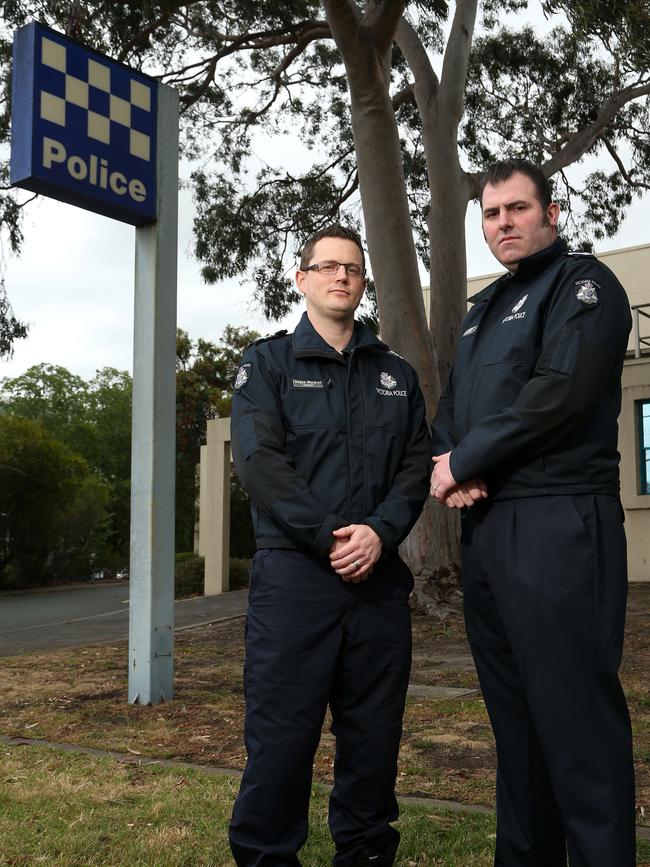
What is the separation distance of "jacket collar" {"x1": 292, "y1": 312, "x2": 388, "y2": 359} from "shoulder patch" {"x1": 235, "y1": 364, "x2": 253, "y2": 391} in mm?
154

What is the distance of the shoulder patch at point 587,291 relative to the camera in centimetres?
261

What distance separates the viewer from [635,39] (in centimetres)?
707

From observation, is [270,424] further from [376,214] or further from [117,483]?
[117,483]

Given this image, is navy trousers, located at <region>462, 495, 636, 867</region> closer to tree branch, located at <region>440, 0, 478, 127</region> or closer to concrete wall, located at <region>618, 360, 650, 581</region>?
tree branch, located at <region>440, 0, 478, 127</region>

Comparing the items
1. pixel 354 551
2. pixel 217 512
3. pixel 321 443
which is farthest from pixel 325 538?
pixel 217 512

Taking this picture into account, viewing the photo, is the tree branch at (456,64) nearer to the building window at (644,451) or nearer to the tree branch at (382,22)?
the tree branch at (382,22)

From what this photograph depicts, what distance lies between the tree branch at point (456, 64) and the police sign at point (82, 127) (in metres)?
6.05

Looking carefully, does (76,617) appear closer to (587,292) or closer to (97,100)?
(97,100)

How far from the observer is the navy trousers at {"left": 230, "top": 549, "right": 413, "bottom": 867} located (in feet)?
9.20

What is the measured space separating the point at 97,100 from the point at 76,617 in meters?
10.9

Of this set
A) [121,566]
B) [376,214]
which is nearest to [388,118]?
[376,214]

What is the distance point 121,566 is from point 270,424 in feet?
118

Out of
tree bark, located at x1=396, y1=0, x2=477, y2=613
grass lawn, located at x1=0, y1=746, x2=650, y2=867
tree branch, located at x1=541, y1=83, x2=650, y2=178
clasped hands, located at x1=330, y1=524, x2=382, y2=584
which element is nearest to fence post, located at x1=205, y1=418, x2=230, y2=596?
tree bark, located at x1=396, y1=0, x2=477, y2=613

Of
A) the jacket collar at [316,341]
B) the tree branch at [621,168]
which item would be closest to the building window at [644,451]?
the tree branch at [621,168]
